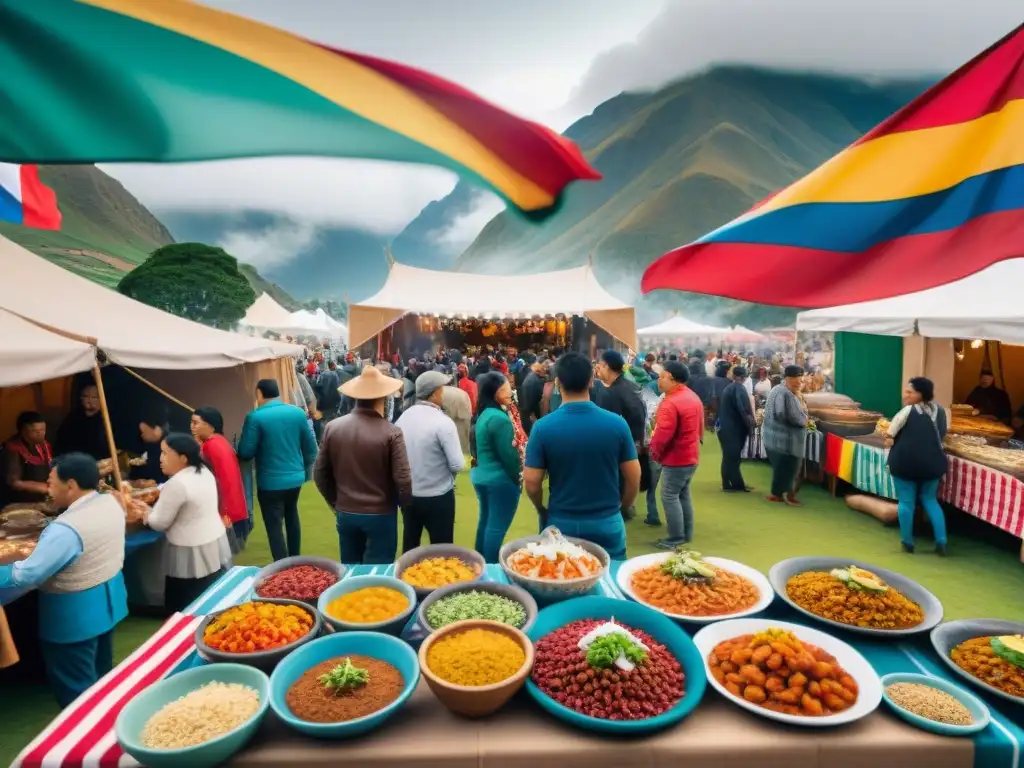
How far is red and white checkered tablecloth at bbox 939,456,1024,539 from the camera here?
511 centimetres

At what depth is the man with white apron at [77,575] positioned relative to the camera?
2689mm

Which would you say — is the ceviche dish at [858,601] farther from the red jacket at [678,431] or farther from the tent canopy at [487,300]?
the tent canopy at [487,300]

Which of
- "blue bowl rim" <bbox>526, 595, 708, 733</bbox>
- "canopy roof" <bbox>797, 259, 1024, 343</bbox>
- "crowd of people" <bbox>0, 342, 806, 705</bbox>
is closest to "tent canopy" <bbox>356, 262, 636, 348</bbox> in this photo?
"canopy roof" <bbox>797, 259, 1024, 343</bbox>

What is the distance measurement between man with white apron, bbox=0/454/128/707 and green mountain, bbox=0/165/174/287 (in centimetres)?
8669

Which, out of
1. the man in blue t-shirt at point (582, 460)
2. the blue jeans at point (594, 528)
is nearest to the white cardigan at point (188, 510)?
the man in blue t-shirt at point (582, 460)

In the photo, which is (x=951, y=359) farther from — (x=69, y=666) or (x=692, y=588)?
(x=69, y=666)

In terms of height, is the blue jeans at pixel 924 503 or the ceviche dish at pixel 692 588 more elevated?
the ceviche dish at pixel 692 588

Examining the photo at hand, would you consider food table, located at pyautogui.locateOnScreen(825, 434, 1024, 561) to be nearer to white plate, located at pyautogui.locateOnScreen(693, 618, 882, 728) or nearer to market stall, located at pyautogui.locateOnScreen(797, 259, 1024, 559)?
market stall, located at pyautogui.locateOnScreen(797, 259, 1024, 559)

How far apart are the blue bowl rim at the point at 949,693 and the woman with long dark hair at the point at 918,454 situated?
3.87 meters

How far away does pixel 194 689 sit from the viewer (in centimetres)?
192

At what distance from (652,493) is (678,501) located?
133 cm

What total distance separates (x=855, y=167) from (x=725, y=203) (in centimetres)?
10374

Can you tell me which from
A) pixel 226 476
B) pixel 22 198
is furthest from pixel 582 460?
pixel 22 198

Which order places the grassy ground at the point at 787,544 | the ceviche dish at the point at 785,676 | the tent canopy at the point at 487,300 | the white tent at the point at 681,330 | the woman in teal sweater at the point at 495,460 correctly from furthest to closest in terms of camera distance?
1. the white tent at the point at 681,330
2. the tent canopy at the point at 487,300
3. the grassy ground at the point at 787,544
4. the woman in teal sweater at the point at 495,460
5. the ceviche dish at the point at 785,676
